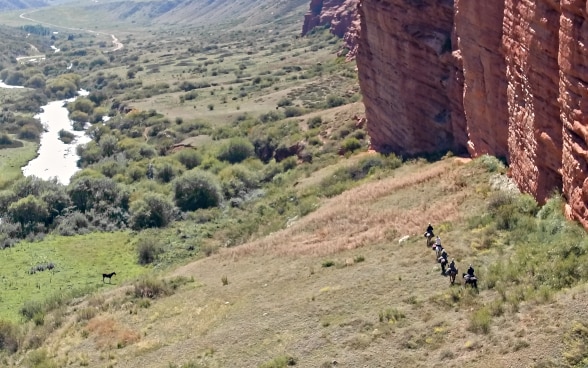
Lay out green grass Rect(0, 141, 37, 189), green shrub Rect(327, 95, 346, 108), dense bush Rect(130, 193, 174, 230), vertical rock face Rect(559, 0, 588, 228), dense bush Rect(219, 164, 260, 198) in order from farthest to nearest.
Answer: green shrub Rect(327, 95, 346, 108) < green grass Rect(0, 141, 37, 189) < dense bush Rect(219, 164, 260, 198) < dense bush Rect(130, 193, 174, 230) < vertical rock face Rect(559, 0, 588, 228)

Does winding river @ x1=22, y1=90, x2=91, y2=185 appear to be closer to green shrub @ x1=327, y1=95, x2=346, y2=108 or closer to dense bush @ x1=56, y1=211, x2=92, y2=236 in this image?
dense bush @ x1=56, y1=211, x2=92, y2=236

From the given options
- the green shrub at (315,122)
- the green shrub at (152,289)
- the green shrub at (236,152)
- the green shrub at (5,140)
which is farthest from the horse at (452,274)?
the green shrub at (5,140)

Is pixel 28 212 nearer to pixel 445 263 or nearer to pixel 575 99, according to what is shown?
pixel 445 263

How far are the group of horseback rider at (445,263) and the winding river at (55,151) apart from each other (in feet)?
140

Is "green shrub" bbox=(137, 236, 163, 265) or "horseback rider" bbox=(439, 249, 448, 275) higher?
"horseback rider" bbox=(439, 249, 448, 275)

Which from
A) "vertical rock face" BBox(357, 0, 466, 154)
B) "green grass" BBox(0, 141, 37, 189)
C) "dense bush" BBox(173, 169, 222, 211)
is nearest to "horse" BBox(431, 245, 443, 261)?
"vertical rock face" BBox(357, 0, 466, 154)

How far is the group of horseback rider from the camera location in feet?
60.0

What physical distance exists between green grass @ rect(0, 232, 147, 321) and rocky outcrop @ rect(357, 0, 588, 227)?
16572 mm

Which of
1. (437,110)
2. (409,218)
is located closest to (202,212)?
(437,110)

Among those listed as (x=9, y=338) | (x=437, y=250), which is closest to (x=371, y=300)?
(x=437, y=250)

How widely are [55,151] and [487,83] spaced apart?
5512 cm

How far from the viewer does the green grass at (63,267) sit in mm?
32875

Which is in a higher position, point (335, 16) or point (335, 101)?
point (335, 16)

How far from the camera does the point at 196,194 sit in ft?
151
